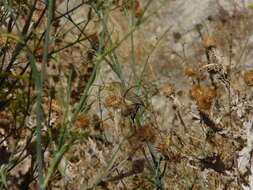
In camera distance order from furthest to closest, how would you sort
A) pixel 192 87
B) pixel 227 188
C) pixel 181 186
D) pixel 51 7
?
pixel 192 87 < pixel 181 186 < pixel 227 188 < pixel 51 7

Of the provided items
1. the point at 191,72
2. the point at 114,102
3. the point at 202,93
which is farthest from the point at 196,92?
the point at 114,102

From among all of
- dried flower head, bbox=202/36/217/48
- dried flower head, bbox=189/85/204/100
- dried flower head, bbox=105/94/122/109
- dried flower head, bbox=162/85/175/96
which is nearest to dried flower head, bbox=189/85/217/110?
dried flower head, bbox=189/85/204/100

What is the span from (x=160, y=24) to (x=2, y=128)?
1.31m

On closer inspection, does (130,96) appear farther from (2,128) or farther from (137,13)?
(137,13)

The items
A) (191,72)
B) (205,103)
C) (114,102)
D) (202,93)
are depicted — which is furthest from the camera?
(191,72)

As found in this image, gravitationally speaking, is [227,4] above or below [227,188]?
above

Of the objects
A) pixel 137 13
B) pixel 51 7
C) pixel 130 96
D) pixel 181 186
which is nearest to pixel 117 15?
pixel 137 13

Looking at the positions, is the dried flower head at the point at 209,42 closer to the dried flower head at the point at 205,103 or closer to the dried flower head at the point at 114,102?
the dried flower head at the point at 205,103

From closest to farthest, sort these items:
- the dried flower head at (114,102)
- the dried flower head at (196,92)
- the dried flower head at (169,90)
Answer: the dried flower head at (114,102), the dried flower head at (169,90), the dried flower head at (196,92)

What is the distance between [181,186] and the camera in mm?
2123

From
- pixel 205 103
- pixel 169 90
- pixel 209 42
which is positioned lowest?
pixel 205 103

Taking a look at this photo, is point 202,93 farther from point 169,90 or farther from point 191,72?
point 169,90

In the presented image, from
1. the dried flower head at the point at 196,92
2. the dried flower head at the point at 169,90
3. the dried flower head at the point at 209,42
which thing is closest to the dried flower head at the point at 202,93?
the dried flower head at the point at 196,92

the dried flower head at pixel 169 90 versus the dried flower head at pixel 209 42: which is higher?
the dried flower head at pixel 209 42
